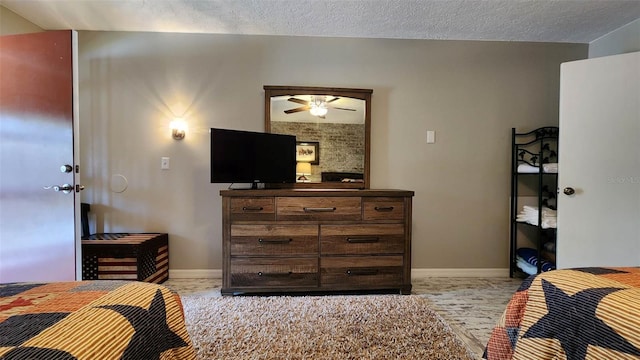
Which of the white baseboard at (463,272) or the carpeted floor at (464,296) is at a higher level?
the white baseboard at (463,272)

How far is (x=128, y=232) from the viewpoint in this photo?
8.37 ft

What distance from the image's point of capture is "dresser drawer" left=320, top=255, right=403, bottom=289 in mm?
2146

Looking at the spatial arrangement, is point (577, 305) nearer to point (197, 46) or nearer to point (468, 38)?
point (468, 38)

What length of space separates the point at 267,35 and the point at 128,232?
2199 millimetres

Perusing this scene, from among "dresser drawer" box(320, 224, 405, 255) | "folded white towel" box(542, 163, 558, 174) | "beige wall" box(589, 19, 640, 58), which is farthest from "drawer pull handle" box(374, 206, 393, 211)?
"beige wall" box(589, 19, 640, 58)

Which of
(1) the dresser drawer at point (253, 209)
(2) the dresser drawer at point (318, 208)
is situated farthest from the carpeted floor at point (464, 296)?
(2) the dresser drawer at point (318, 208)

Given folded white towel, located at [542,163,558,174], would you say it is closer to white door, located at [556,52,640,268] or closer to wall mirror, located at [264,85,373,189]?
white door, located at [556,52,640,268]

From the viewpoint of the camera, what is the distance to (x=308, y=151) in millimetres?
2547

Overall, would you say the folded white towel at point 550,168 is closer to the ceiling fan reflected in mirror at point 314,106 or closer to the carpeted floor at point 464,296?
the carpeted floor at point 464,296

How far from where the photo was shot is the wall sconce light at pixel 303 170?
2538 mm

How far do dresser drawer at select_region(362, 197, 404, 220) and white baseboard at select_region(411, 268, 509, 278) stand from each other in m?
0.84

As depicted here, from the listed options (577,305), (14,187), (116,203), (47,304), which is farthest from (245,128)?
(577,305)

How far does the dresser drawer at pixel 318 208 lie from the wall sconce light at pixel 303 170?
445 millimetres

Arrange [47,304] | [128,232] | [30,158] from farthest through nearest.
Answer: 1. [128,232]
2. [30,158]
3. [47,304]
